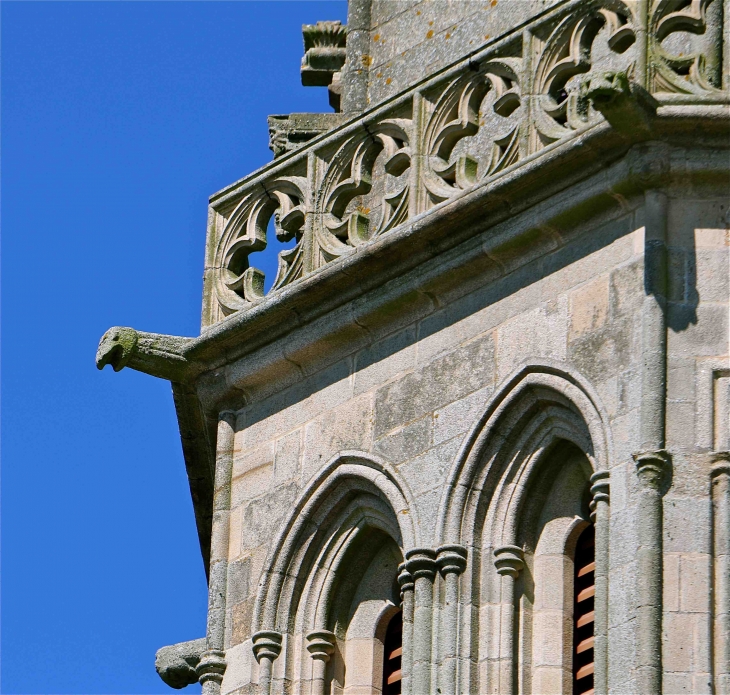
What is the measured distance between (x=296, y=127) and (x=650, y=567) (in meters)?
4.98

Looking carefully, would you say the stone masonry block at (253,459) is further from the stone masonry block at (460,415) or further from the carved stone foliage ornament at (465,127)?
the stone masonry block at (460,415)

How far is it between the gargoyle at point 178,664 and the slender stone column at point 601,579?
3.47 m

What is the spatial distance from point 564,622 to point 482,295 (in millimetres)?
1783

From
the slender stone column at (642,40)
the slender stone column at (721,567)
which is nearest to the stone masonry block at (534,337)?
the slender stone column at (642,40)

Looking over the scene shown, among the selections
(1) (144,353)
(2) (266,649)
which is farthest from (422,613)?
(1) (144,353)

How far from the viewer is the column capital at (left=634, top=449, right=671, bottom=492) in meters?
18.5

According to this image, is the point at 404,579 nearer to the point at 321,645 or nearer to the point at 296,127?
the point at 321,645

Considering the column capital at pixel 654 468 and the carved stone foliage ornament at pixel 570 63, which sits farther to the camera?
the carved stone foliage ornament at pixel 570 63

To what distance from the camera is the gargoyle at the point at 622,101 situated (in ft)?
61.7

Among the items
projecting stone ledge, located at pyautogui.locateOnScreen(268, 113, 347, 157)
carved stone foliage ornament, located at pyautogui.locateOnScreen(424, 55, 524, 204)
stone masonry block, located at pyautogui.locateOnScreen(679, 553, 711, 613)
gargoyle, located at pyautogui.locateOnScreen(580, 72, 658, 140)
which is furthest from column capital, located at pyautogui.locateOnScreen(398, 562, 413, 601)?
projecting stone ledge, located at pyautogui.locateOnScreen(268, 113, 347, 157)

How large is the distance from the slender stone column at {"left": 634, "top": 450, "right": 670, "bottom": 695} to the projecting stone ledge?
437 centimetres

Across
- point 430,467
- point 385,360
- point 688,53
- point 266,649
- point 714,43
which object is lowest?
point 266,649

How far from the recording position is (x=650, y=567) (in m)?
18.3

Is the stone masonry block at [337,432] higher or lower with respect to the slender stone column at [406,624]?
higher
